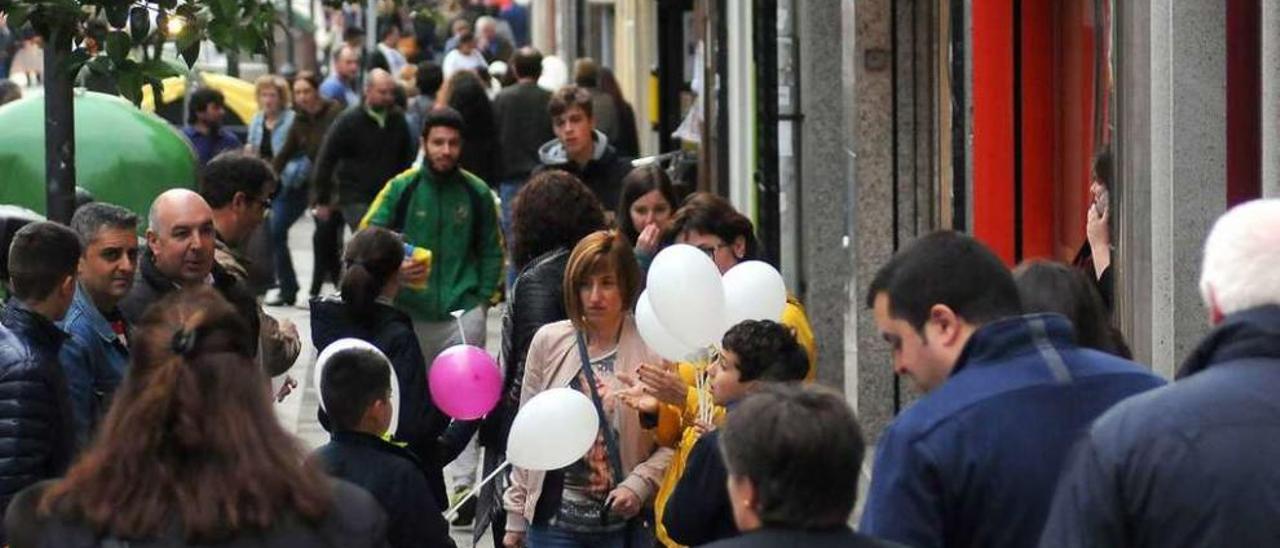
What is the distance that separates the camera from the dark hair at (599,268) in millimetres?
8062

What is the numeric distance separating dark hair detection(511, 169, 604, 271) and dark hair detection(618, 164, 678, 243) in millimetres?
1411

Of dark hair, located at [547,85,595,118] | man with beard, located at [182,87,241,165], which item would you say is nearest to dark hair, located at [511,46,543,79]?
man with beard, located at [182,87,241,165]

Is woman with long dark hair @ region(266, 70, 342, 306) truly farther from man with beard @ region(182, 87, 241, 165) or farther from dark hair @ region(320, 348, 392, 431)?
dark hair @ region(320, 348, 392, 431)


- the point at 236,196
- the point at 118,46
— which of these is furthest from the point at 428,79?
the point at 118,46

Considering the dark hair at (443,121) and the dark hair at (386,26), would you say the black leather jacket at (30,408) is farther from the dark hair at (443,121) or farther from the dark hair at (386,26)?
the dark hair at (386,26)

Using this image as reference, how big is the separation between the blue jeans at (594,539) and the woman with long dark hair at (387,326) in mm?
695

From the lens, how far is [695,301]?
24.8ft

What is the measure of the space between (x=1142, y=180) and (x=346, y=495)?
426 cm

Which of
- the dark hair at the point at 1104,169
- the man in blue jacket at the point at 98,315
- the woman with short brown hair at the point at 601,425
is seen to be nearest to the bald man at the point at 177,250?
the man in blue jacket at the point at 98,315

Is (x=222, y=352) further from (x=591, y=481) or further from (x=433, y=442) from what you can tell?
(x=433, y=442)

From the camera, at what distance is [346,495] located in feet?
15.3

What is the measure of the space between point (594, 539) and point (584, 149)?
253 inches

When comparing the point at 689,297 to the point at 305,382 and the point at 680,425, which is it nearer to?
the point at 680,425

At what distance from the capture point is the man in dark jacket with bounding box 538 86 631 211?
14.0 metres
